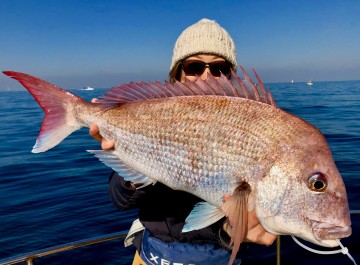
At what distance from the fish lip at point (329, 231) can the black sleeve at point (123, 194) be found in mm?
1397

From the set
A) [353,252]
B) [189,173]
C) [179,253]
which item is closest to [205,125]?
[189,173]

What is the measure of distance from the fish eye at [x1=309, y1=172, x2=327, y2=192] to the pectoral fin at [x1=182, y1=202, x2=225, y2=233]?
614 mm

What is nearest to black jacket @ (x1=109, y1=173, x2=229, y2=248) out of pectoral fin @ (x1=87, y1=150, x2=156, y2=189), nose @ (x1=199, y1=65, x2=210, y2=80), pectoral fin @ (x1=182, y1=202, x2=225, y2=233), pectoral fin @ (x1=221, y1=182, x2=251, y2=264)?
pectoral fin @ (x1=87, y1=150, x2=156, y2=189)

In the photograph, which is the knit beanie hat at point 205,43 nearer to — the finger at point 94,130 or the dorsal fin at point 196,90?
the dorsal fin at point 196,90

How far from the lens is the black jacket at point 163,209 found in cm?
278

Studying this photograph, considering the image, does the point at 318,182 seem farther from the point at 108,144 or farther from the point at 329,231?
the point at 108,144

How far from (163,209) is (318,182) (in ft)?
4.57

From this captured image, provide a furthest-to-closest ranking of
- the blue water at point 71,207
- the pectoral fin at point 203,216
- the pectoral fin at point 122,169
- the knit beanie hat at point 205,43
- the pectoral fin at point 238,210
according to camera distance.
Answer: the blue water at point 71,207 → the knit beanie hat at point 205,43 → the pectoral fin at point 122,169 → the pectoral fin at point 203,216 → the pectoral fin at point 238,210

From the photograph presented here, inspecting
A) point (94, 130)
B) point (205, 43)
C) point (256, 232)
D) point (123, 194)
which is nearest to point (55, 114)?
point (94, 130)

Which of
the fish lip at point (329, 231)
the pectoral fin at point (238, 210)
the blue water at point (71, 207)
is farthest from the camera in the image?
the blue water at point (71, 207)

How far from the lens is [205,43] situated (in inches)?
136

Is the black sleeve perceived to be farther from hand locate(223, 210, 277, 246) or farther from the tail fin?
hand locate(223, 210, 277, 246)

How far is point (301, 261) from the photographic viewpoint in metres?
5.78

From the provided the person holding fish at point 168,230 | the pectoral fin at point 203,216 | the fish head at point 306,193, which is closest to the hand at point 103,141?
the person holding fish at point 168,230
